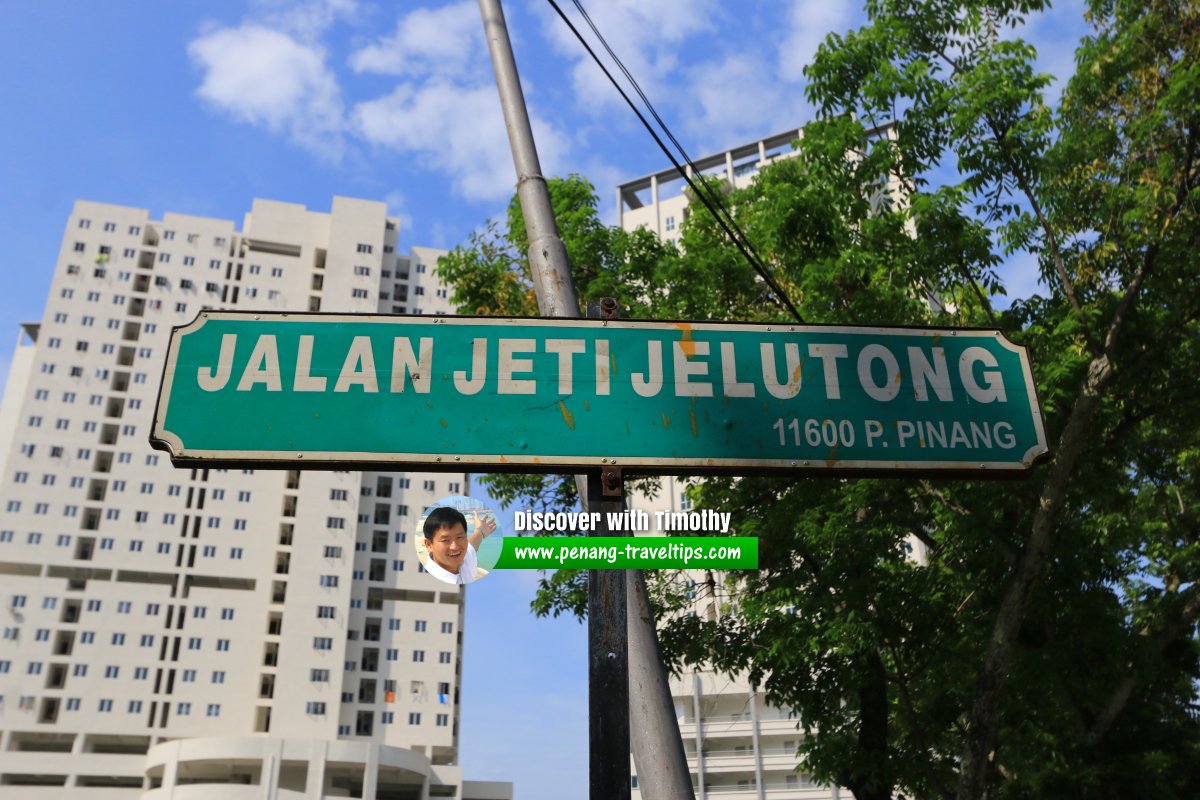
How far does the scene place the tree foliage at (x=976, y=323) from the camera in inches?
353

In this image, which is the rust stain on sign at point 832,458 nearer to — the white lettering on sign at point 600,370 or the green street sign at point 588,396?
the green street sign at point 588,396

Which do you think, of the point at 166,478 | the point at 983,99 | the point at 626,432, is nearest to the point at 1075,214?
the point at 983,99

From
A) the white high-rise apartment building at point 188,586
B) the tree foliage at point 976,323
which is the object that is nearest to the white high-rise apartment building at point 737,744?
the white high-rise apartment building at point 188,586

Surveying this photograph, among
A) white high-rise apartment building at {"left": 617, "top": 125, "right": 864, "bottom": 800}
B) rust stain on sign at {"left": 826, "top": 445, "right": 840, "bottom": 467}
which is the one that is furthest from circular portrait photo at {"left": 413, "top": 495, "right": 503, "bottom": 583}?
white high-rise apartment building at {"left": 617, "top": 125, "right": 864, "bottom": 800}

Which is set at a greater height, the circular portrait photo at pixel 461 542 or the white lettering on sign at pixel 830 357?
the white lettering on sign at pixel 830 357

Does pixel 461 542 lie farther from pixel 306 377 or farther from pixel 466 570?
pixel 306 377

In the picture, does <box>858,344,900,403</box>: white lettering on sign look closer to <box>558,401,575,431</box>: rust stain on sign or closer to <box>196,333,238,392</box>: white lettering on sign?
<box>558,401,575,431</box>: rust stain on sign

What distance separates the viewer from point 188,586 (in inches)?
2618

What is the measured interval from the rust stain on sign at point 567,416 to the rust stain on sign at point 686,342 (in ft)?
1.28

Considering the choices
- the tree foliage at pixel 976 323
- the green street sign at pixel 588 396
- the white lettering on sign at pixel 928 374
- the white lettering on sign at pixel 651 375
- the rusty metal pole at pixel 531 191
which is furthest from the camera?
the tree foliage at pixel 976 323

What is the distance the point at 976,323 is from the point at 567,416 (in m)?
8.80

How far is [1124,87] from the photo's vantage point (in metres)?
10.5

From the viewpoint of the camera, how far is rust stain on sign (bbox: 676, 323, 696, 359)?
2.65 m

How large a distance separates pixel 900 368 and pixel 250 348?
185 cm
